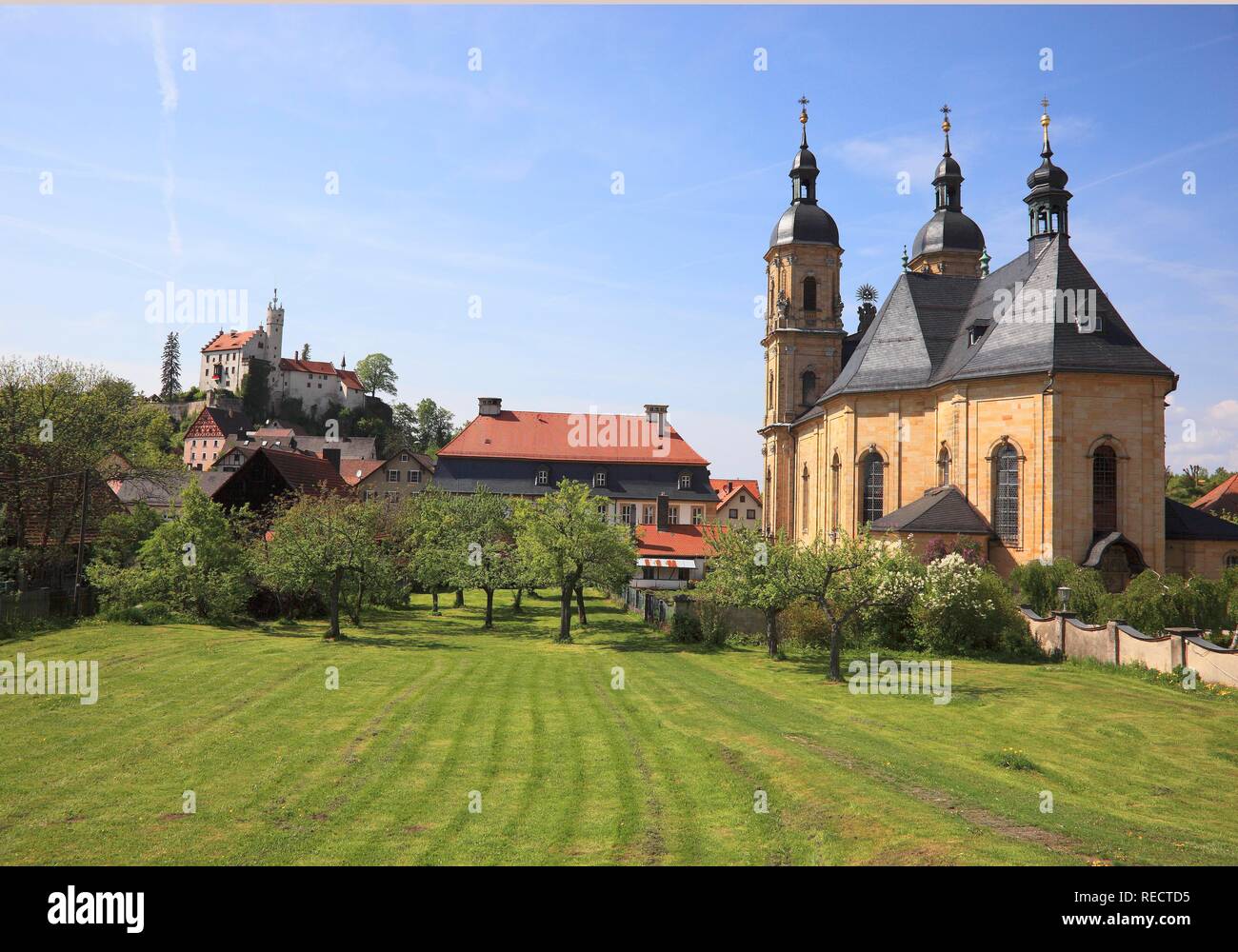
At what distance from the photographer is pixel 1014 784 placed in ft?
45.5

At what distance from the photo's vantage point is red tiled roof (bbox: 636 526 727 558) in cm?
5950

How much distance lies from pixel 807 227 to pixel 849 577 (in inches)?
1624

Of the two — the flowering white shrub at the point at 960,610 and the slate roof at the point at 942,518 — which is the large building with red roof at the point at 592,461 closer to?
the slate roof at the point at 942,518

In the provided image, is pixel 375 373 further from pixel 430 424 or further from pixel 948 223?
pixel 948 223

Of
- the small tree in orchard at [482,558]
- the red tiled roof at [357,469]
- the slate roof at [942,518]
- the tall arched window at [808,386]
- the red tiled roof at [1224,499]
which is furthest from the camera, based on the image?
the red tiled roof at [357,469]

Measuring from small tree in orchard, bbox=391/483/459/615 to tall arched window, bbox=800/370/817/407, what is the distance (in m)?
28.2

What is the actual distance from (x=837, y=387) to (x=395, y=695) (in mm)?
37439

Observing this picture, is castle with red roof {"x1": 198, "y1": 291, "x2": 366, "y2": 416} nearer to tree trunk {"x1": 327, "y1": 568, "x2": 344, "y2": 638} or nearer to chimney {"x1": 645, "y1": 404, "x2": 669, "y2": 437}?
chimney {"x1": 645, "y1": 404, "x2": 669, "y2": 437}

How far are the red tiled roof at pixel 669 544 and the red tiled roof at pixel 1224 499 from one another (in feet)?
132

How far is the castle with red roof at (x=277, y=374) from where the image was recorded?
153 meters

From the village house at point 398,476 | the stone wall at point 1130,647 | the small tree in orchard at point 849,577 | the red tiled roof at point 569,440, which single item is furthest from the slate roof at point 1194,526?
the village house at point 398,476

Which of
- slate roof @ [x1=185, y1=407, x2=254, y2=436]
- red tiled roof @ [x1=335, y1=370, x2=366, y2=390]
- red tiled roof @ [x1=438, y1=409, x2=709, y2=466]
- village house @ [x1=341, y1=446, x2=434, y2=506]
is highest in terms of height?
red tiled roof @ [x1=335, y1=370, x2=366, y2=390]

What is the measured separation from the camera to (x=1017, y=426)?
127 feet

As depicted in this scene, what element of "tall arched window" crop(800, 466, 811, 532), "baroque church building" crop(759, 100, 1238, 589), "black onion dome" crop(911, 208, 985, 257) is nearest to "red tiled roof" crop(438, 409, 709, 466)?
"tall arched window" crop(800, 466, 811, 532)
